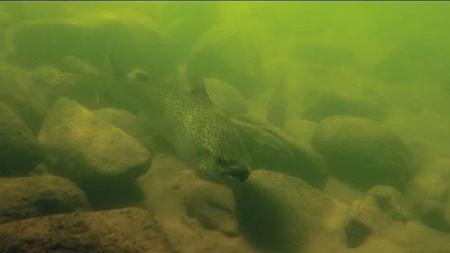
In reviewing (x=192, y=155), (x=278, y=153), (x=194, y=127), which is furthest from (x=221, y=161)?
(x=278, y=153)

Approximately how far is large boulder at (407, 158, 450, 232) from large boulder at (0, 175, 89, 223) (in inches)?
261

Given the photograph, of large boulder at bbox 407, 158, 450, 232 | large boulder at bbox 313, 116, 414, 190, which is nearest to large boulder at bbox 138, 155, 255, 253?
large boulder at bbox 313, 116, 414, 190

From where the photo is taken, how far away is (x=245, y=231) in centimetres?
668

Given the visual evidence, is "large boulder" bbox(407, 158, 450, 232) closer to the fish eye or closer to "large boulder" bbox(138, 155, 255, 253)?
"large boulder" bbox(138, 155, 255, 253)

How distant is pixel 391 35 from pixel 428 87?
10055 mm

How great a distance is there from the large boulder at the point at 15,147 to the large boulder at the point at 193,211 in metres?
1.93

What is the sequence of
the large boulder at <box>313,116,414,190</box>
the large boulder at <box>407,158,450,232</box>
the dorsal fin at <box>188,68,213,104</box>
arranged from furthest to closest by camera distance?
the large boulder at <box>313,116,414,190</box>
the large boulder at <box>407,158,450,232</box>
the dorsal fin at <box>188,68,213,104</box>

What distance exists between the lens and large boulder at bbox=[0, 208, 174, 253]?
14.5 ft

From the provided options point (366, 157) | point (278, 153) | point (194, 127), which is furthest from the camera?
point (366, 157)

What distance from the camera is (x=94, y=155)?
677 cm

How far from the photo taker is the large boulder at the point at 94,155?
262 inches

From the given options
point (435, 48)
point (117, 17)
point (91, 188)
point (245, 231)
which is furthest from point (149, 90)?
point (435, 48)

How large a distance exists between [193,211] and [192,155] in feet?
3.76

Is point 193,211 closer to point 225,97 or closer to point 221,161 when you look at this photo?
point 221,161
